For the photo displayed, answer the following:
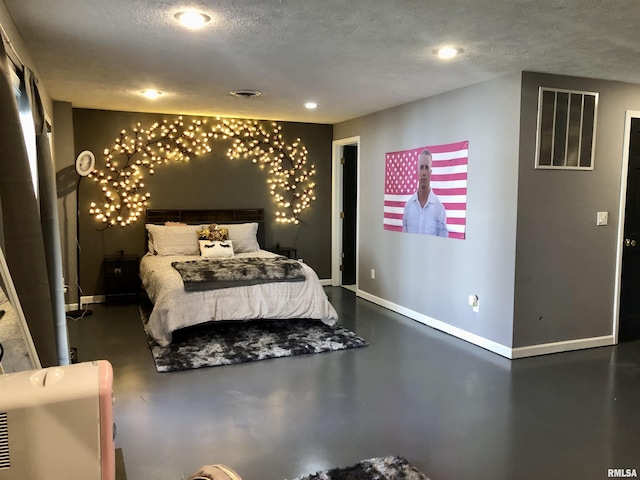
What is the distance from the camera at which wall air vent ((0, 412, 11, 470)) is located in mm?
862

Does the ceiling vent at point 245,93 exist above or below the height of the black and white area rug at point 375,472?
above

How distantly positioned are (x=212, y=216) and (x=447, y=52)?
398 centimetres

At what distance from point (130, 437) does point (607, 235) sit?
4.06 metres

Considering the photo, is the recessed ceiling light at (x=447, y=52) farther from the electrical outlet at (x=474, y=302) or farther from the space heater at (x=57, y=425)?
the space heater at (x=57, y=425)

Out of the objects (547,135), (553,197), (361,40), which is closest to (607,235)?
(553,197)

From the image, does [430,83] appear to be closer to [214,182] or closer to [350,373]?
[350,373]

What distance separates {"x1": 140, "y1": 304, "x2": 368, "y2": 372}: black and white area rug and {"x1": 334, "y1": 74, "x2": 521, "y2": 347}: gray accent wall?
1.00 m

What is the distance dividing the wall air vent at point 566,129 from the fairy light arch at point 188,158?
11.6 feet

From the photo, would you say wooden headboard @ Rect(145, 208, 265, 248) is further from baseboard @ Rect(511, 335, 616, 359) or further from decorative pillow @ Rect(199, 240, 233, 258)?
baseboard @ Rect(511, 335, 616, 359)

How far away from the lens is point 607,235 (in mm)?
4367

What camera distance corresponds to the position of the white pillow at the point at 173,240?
19.0ft

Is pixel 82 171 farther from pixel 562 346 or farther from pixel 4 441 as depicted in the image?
pixel 4 441

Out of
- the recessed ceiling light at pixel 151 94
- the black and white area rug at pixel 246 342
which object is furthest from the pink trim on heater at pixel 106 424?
the recessed ceiling light at pixel 151 94

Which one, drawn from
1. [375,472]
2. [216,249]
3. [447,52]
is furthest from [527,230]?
[216,249]
